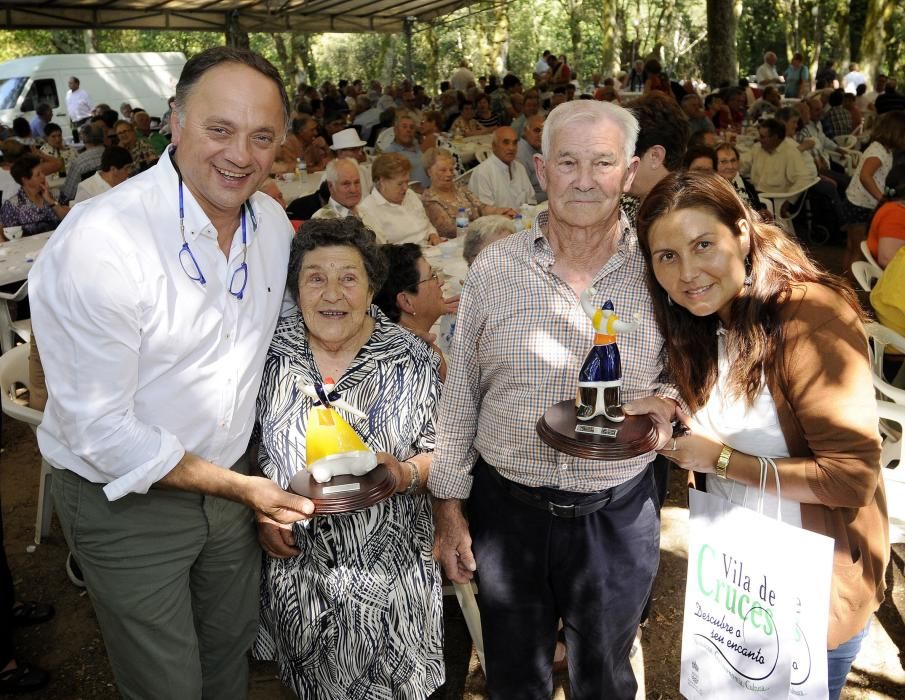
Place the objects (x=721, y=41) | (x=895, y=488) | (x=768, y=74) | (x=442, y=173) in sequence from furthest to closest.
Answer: (x=768, y=74)
(x=721, y=41)
(x=442, y=173)
(x=895, y=488)

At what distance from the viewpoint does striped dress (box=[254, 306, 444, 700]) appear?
2.08 metres

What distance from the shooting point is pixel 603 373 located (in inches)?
67.4

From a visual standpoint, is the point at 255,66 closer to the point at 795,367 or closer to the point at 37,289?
the point at 37,289

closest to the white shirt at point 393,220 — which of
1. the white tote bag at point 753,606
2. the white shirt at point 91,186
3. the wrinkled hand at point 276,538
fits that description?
the white shirt at point 91,186

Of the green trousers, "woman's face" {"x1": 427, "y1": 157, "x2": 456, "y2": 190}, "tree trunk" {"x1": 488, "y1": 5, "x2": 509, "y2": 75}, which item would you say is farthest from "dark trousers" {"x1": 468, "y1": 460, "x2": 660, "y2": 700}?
"tree trunk" {"x1": 488, "y1": 5, "x2": 509, "y2": 75}

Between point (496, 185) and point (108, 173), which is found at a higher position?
point (108, 173)

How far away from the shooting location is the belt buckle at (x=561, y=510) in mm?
1920

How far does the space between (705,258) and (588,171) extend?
36 centimetres

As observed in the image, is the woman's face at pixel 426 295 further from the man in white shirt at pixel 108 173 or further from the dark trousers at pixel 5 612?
the man in white shirt at pixel 108 173

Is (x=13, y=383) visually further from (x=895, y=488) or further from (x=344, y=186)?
(x=895, y=488)

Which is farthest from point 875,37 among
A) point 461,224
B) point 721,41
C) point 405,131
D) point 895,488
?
point 895,488

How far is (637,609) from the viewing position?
2.03 metres

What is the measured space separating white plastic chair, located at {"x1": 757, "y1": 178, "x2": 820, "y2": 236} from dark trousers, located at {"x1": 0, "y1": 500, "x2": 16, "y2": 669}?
7379mm

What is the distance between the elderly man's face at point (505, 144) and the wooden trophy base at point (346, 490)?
223 inches
